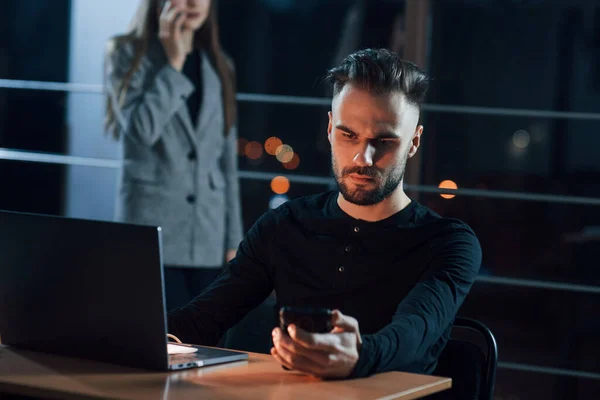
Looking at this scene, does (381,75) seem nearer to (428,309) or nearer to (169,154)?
(428,309)

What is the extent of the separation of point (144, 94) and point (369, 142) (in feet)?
4.25

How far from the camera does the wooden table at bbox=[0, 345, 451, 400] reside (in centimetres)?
144

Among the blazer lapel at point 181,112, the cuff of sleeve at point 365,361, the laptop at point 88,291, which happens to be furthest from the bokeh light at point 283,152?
the cuff of sleeve at point 365,361

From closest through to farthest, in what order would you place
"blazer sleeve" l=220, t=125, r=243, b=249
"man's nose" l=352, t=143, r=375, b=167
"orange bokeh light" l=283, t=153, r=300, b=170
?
"man's nose" l=352, t=143, r=375, b=167, "blazer sleeve" l=220, t=125, r=243, b=249, "orange bokeh light" l=283, t=153, r=300, b=170

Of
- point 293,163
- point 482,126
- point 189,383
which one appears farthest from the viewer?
point 482,126

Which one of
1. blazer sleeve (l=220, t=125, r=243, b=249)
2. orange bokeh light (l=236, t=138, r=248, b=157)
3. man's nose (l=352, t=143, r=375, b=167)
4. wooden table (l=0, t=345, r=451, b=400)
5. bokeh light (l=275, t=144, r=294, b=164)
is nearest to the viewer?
wooden table (l=0, t=345, r=451, b=400)

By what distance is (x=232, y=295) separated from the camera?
2.04 m

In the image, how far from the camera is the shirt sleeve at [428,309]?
1.58 meters

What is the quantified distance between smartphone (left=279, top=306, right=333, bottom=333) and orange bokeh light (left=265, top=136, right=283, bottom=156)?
6150mm

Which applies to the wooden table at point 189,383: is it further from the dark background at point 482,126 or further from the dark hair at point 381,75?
the dark background at point 482,126

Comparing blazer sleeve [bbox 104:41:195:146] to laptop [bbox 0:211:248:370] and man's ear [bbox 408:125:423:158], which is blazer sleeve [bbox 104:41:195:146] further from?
laptop [bbox 0:211:248:370]

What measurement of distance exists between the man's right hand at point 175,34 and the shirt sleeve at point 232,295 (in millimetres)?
1115

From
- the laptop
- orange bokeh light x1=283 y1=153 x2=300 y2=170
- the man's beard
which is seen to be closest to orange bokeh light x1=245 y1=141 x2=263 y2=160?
orange bokeh light x1=283 y1=153 x2=300 y2=170

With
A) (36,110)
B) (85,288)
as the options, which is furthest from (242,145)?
(85,288)
